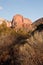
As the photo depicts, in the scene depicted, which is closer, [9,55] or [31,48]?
[31,48]

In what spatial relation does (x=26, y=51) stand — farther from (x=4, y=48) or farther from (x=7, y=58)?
(x=4, y=48)

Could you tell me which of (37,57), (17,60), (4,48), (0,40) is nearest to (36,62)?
(37,57)

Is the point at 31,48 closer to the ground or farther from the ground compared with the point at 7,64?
farther from the ground

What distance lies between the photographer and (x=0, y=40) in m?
21.9

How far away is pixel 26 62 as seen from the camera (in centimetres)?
1483

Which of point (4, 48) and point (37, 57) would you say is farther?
point (4, 48)

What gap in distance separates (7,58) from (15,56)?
1.05 metres

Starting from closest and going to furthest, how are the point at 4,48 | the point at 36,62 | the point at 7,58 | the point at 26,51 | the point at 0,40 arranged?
the point at 36,62
the point at 26,51
the point at 7,58
the point at 4,48
the point at 0,40

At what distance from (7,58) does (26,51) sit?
178cm

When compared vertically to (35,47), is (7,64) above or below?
below

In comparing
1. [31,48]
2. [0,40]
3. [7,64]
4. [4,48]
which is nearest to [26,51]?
[31,48]

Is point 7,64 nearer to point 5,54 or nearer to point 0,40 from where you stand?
point 5,54

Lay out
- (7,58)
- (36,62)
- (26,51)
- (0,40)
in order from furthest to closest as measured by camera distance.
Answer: (0,40)
(7,58)
(26,51)
(36,62)

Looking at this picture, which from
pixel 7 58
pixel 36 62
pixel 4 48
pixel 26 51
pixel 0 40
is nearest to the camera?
pixel 36 62
